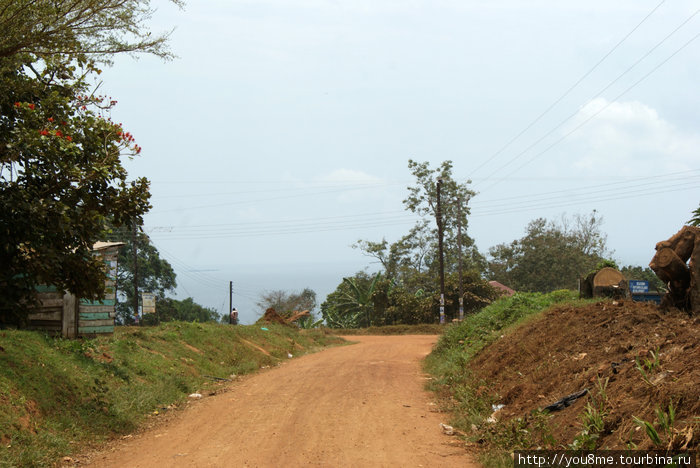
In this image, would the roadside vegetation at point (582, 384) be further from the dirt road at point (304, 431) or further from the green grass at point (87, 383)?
the green grass at point (87, 383)

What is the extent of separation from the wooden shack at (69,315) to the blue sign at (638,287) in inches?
465

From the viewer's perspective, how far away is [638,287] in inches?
523

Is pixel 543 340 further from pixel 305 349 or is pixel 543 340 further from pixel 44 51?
pixel 305 349

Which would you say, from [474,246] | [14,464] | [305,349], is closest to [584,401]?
[14,464]

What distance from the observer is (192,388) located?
43.0ft

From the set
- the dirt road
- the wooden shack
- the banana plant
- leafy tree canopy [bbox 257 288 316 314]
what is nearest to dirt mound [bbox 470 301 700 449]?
the dirt road

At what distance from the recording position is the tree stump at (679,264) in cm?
944

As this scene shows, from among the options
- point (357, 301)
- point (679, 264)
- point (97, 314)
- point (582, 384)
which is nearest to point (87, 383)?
point (97, 314)

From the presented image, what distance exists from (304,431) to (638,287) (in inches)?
353

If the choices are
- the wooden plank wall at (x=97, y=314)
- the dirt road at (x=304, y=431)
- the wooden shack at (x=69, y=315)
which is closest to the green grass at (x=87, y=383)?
the wooden plank wall at (x=97, y=314)

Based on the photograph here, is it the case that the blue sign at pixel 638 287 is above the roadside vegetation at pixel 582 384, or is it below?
above

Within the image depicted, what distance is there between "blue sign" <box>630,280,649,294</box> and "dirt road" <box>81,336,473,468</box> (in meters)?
5.44

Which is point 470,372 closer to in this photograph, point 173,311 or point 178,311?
point 173,311

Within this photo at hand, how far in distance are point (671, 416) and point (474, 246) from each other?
49161 millimetres
